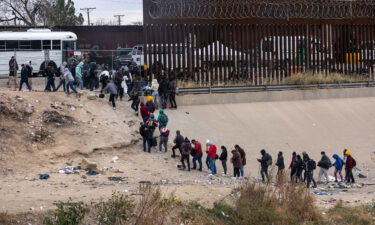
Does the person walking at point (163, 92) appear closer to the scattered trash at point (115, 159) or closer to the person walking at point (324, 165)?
the scattered trash at point (115, 159)

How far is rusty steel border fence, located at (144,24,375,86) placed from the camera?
28328 millimetres

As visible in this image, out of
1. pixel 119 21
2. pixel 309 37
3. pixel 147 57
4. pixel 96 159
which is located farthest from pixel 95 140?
pixel 119 21

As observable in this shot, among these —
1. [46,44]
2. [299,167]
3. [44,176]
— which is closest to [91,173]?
[44,176]

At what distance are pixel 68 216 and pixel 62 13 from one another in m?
41.9

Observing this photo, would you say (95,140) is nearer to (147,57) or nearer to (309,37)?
(147,57)

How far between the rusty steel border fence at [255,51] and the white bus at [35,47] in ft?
21.2

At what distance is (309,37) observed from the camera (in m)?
31.2

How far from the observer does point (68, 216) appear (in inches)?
559

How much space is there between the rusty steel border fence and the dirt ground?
215 cm

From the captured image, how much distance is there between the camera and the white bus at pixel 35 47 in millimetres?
32844

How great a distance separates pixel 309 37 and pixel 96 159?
1319 cm

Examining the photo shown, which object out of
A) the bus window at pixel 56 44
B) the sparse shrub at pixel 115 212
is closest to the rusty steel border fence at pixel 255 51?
the bus window at pixel 56 44

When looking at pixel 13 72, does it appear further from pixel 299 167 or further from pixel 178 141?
pixel 299 167

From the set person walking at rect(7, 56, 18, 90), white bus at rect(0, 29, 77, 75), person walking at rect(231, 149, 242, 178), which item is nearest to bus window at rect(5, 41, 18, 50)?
white bus at rect(0, 29, 77, 75)
